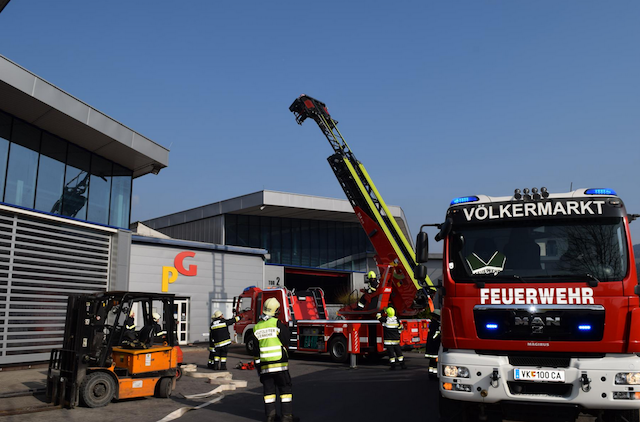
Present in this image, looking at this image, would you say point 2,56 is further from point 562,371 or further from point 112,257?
point 562,371

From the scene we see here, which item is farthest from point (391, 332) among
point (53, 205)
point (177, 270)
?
point (177, 270)

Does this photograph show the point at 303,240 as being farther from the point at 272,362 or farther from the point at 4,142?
the point at 272,362

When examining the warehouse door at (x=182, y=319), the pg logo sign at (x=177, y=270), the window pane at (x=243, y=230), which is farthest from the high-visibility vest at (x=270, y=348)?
the window pane at (x=243, y=230)

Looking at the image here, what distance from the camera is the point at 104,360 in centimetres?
927

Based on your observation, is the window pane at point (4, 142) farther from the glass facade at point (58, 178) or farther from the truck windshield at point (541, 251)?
the truck windshield at point (541, 251)

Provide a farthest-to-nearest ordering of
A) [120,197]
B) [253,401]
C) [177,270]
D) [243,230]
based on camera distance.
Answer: [243,230], [177,270], [120,197], [253,401]

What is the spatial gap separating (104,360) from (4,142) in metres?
8.63

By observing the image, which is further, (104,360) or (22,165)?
(22,165)

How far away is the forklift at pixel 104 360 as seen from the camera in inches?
351

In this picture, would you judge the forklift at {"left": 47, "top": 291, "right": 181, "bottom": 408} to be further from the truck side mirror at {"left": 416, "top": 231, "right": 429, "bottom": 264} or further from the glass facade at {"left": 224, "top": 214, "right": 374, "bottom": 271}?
the glass facade at {"left": 224, "top": 214, "right": 374, "bottom": 271}

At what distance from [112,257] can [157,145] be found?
14.5 feet

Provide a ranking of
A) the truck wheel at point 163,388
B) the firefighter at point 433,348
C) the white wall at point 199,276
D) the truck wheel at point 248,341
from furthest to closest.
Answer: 1. the white wall at point 199,276
2. the truck wheel at point 248,341
3. the firefighter at point 433,348
4. the truck wheel at point 163,388

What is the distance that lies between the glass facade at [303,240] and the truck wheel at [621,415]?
29838 mm

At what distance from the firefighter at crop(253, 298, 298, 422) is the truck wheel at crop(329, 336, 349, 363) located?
8.58m
